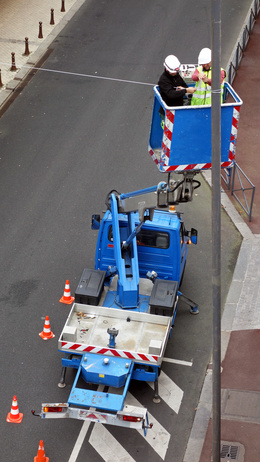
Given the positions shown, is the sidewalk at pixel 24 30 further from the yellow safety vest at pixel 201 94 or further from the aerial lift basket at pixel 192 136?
the aerial lift basket at pixel 192 136

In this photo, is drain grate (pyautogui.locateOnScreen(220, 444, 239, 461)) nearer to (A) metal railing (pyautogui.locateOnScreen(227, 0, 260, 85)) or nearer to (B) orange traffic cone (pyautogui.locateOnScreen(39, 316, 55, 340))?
(B) orange traffic cone (pyautogui.locateOnScreen(39, 316, 55, 340))

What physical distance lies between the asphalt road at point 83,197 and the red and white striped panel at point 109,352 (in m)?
1.07

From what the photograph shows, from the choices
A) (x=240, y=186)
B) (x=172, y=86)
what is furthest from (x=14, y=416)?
(x=240, y=186)

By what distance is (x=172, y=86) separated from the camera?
45.6 ft

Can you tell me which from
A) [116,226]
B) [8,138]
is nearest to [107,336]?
[116,226]

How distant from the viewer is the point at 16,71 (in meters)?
27.1

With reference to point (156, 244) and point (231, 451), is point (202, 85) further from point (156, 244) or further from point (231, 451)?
point (231, 451)

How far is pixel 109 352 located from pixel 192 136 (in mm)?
4256

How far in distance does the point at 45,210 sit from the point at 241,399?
25.3 feet

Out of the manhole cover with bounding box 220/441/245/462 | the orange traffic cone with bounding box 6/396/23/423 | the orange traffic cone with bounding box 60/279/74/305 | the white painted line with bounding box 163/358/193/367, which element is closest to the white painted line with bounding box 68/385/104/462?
the orange traffic cone with bounding box 6/396/23/423

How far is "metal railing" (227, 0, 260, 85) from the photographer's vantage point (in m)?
26.7

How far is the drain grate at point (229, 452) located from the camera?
13977 millimetres

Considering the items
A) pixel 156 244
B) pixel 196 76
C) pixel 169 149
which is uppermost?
pixel 196 76

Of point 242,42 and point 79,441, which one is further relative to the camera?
point 242,42
